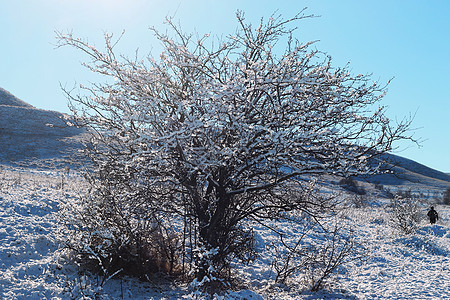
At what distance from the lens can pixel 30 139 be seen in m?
40.6

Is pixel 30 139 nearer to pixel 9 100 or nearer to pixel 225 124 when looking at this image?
pixel 9 100

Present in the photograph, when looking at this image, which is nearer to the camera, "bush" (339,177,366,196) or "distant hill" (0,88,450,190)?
"bush" (339,177,366,196)

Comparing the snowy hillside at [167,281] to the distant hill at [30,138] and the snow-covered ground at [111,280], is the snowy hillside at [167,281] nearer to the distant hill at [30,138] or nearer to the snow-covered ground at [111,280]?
the snow-covered ground at [111,280]

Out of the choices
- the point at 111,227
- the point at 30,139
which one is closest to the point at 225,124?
the point at 111,227

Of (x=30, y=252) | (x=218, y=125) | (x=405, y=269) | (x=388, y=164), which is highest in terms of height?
(x=218, y=125)

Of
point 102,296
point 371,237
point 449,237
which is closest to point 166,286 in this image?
point 102,296

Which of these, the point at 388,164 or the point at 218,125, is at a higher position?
the point at 218,125

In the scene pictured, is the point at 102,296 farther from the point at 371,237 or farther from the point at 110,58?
the point at 371,237

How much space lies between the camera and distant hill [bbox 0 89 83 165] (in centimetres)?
3372

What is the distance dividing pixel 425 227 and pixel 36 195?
1986cm

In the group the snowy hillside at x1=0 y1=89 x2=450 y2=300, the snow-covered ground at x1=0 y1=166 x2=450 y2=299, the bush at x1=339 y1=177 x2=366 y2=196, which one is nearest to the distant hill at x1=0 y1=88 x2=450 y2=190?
the bush at x1=339 y1=177 x2=366 y2=196

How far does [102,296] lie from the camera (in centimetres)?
616

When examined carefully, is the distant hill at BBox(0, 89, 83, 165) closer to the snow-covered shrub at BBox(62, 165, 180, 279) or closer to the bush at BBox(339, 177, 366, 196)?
the snow-covered shrub at BBox(62, 165, 180, 279)

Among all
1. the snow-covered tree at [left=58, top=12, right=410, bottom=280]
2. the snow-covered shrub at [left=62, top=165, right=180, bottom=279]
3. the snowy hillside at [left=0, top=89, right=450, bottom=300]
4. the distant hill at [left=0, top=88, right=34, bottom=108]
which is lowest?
the snowy hillside at [left=0, top=89, right=450, bottom=300]
